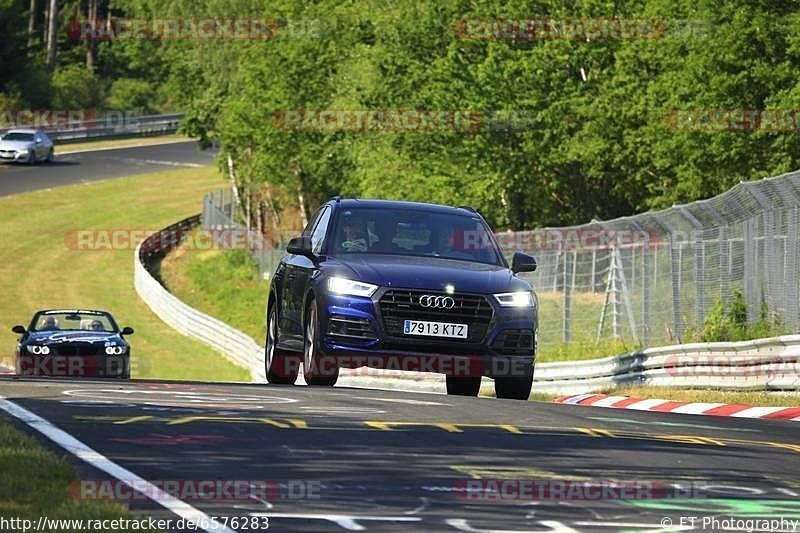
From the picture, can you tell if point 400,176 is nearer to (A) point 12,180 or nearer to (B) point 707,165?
(B) point 707,165

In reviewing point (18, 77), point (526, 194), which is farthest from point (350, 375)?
point (18, 77)

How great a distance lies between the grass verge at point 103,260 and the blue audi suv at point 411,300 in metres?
23.3

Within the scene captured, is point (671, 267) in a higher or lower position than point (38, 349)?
higher

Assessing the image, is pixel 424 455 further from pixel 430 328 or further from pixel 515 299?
pixel 515 299

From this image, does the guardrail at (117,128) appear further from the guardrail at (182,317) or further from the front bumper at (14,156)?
the guardrail at (182,317)

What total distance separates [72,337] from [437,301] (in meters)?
11.6

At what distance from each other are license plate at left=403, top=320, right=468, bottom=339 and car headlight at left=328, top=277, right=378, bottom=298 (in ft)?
1.35

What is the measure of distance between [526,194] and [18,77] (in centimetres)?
4986

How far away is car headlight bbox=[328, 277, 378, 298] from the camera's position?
1551 cm

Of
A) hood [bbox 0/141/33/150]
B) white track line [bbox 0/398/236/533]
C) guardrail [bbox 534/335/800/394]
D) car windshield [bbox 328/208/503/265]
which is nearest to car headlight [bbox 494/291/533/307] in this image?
car windshield [bbox 328/208/503/265]

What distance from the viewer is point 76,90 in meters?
102

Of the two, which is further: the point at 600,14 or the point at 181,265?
the point at 181,265

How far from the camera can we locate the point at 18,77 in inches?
3814

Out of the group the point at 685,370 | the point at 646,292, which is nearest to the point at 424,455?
the point at 685,370
